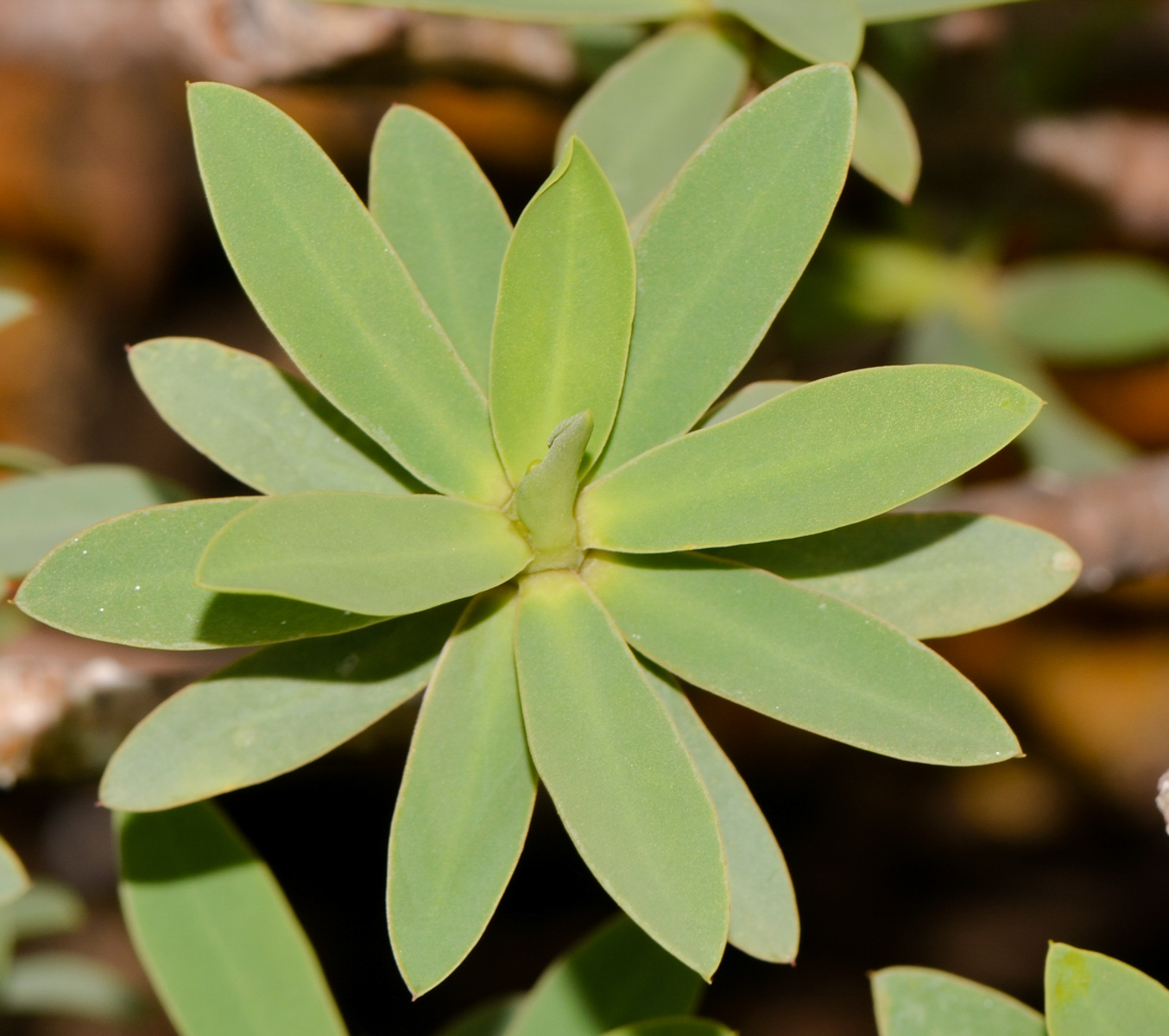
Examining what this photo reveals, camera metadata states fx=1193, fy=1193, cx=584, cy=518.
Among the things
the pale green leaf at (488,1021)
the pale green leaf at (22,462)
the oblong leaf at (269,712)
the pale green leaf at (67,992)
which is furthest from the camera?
the pale green leaf at (67,992)

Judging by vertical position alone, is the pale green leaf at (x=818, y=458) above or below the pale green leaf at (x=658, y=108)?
below

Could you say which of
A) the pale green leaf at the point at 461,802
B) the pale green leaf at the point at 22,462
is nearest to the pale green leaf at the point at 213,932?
the pale green leaf at the point at 461,802

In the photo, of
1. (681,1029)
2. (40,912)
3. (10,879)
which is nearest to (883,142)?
(681,1029)

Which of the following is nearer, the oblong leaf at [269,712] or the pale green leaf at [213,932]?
the oblong leaf at [269,712]

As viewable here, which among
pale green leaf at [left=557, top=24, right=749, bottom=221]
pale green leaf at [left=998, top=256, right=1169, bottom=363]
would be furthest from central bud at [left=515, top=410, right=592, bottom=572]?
pale green leaf at [left=998, top=256, right=1169, bottom=363]

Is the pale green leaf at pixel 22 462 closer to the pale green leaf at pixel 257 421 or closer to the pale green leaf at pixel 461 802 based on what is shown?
the pale green leaf at pixel 257 421

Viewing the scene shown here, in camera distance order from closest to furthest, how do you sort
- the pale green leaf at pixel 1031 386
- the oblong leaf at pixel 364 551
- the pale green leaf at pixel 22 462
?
the oblong leaf at pixel 364 551
the pale green leaf at pixel 22 462
the pale green leaf at pixel 1031 386

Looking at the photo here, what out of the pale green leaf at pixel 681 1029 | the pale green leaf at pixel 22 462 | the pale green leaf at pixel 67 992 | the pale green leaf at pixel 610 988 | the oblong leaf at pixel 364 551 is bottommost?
the pale green leaf at pixel 681 1029

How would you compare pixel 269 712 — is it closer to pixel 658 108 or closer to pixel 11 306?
pixel 11 306
